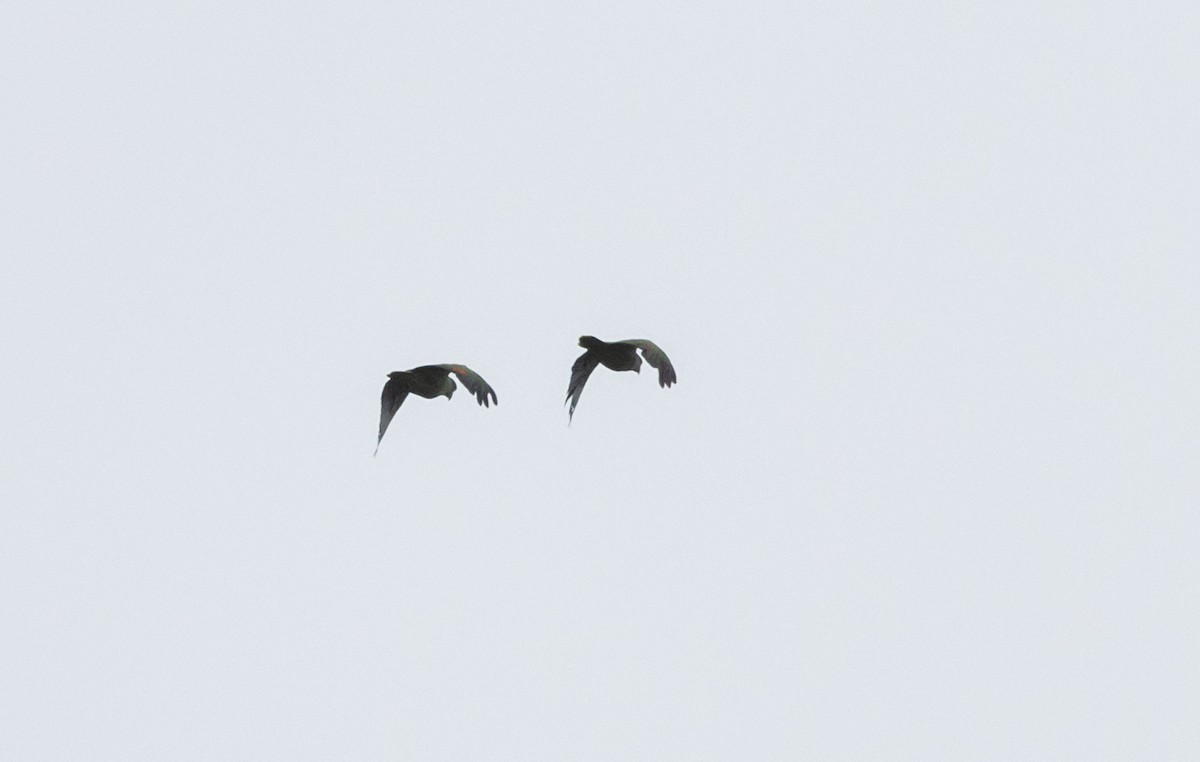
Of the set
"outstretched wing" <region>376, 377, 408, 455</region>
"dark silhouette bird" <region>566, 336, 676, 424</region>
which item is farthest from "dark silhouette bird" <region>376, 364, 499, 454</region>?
"dark silhouette bird" <region>566, 336, 676, 424</region>

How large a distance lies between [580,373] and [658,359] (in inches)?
73.1

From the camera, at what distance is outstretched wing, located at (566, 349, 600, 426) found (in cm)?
2242

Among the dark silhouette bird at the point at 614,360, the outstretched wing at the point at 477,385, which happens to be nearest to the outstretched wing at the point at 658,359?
the dark silhouette bird at the point at 614,360

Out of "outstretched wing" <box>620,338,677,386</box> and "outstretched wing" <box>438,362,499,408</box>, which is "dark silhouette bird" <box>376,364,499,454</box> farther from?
"outstretched wing" <box>620,338,677,386</box>

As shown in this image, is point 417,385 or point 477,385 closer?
point 477,385

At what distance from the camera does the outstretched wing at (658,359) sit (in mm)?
Answer: 21234

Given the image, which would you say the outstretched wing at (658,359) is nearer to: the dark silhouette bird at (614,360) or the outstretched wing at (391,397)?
the dark silhouette bird at (614,360)

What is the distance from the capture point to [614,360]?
876 inches

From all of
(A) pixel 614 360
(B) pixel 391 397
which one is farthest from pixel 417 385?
(A) pixel 614 360

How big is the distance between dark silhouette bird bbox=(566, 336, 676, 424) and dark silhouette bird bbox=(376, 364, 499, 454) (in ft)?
6.92

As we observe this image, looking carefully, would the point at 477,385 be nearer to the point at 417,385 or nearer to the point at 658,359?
the point at 417,385

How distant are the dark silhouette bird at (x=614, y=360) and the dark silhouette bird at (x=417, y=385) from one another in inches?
83.1

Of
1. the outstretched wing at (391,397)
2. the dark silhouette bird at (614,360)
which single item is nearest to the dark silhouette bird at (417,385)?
the outstretched wing at (391,397)

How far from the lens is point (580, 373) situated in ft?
74.1
